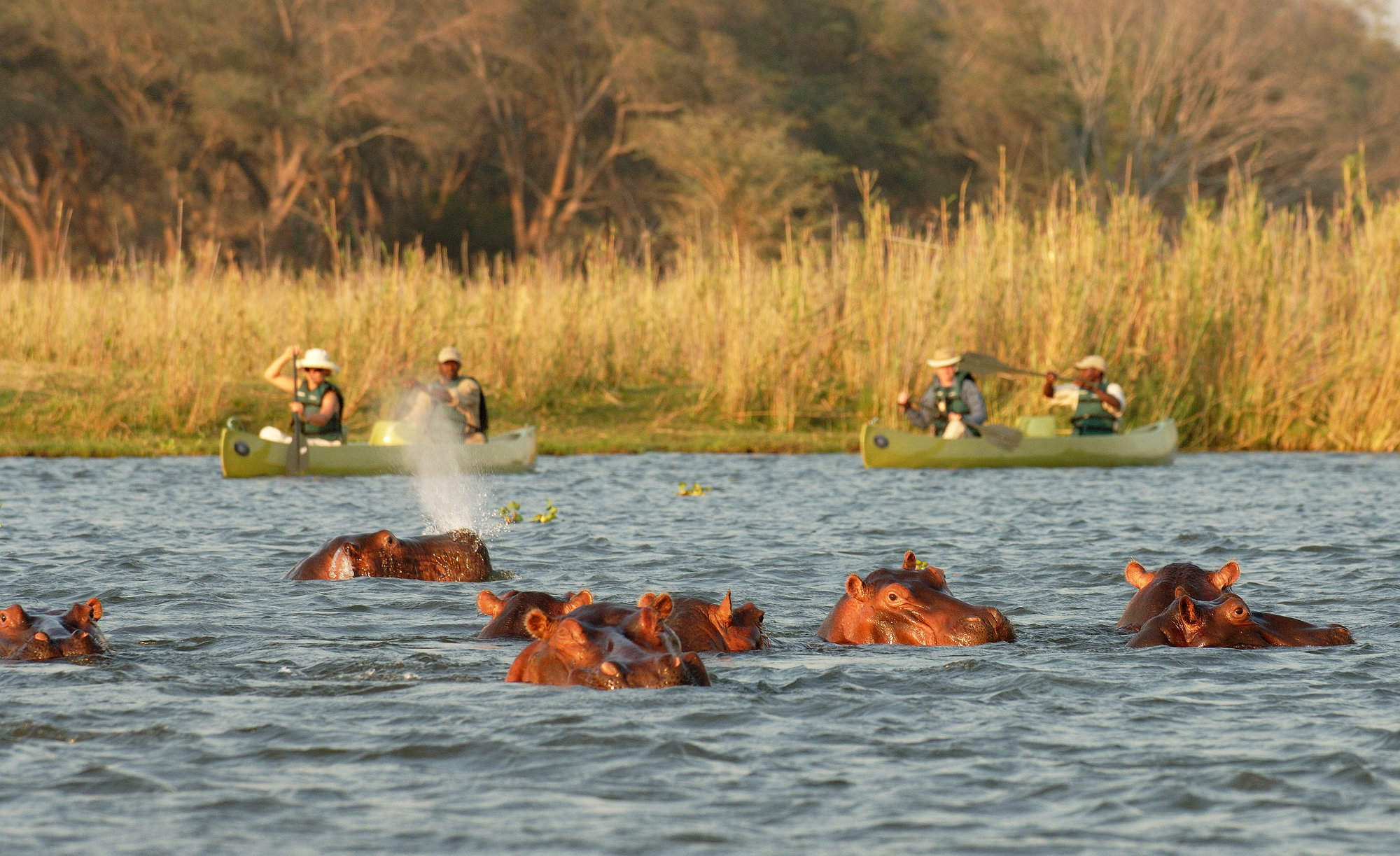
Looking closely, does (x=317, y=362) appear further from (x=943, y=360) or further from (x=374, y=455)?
(x=943, y=360)

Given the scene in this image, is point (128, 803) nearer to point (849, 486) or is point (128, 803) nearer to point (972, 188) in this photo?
point (849, 486)

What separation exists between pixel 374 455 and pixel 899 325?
19.2ft

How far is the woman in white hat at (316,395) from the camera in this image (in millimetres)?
16047

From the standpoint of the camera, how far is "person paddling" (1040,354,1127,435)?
57.3 feet

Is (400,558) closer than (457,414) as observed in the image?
Yes

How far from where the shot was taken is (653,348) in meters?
21.4

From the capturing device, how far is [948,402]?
17.4 m

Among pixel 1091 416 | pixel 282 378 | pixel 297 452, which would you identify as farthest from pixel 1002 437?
pixel 282 378

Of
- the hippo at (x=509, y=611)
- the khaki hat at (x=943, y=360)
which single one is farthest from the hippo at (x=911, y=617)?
the khaki hat at (x=943, y=360)

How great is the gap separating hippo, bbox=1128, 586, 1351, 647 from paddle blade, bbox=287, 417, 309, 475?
9492mm

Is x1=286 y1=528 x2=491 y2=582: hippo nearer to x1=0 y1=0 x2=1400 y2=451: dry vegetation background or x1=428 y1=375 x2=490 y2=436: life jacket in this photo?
x1=428 y1=375 x2=490 y2=436: life jacket

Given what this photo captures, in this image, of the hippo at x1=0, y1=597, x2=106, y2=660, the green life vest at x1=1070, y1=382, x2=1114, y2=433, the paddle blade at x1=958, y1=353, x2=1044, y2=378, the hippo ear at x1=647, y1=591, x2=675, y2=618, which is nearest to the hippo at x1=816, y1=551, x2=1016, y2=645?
the hippo ear at x1=647, y1=591, x2=675, y2=618

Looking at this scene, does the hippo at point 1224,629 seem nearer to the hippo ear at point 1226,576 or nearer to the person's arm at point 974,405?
the hippo ear at point 1226,576

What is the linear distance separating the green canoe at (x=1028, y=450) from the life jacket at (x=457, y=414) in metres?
3.39
